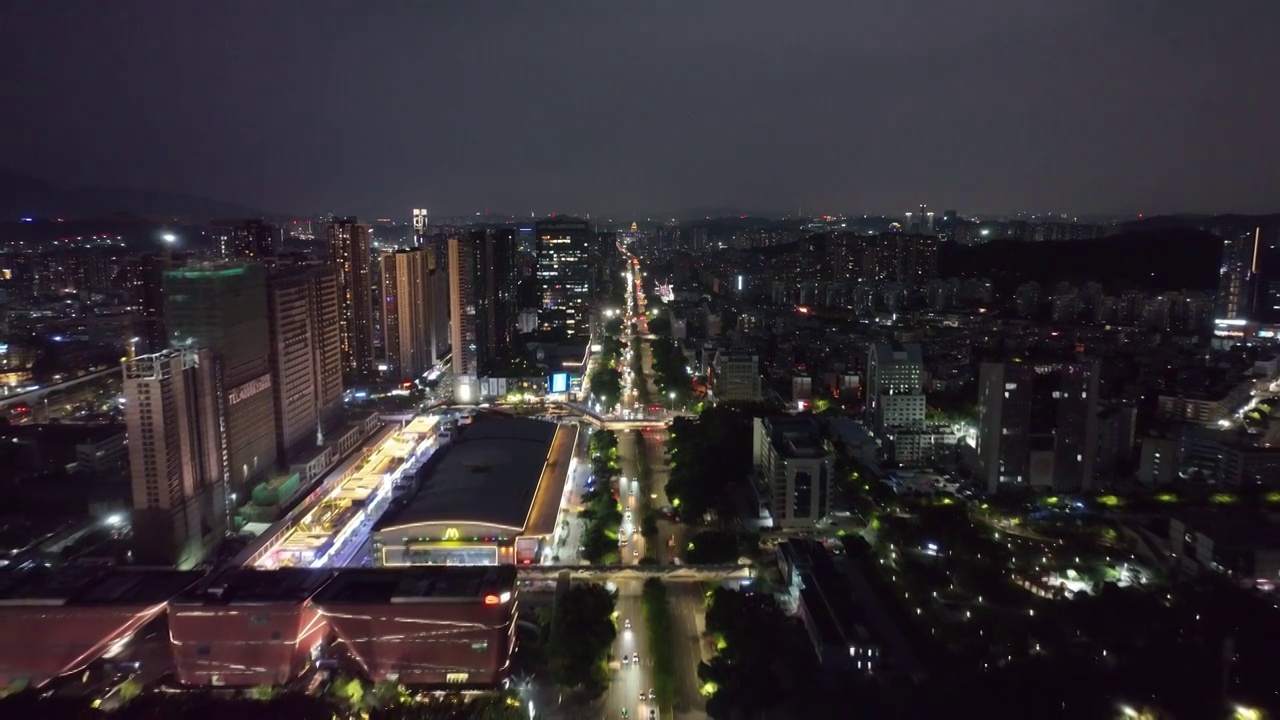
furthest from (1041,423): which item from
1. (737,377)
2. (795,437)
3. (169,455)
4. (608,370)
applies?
(169,455)

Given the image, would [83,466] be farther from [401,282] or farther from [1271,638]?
[1271,638]

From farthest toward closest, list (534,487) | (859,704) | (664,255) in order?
(664,255)
(534,487)
(859,704)

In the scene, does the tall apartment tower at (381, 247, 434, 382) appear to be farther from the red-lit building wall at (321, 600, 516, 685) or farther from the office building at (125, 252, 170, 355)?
the red-lit building wall at (321, 600, 516, 685)

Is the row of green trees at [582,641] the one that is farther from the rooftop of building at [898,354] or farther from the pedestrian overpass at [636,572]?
the rooftop of building at [898,354]

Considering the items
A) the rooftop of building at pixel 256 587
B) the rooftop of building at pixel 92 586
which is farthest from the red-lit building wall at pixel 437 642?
the rooftop of building at pixel 92 586

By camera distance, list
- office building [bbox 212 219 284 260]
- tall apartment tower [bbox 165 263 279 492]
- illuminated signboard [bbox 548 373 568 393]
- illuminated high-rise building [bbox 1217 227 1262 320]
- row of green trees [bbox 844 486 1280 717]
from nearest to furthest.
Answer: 1. row of green trees [bbox 844 486 1280 717]
2. tall apartment tower [bbox 165 263 279 492]
3. office building [bbox 212 219 284 260]
4. illuminated signboard [bbox 548 373 568 393]
5. illuminated high-rise building [bbox 1217 227 1262 320]

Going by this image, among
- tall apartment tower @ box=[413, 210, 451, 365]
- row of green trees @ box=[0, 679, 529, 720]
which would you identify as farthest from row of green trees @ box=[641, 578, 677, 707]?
tall apartment tower @ box=[413, 210, 451, 365]

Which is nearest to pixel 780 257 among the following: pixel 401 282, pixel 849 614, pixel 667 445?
pixel 401 282
